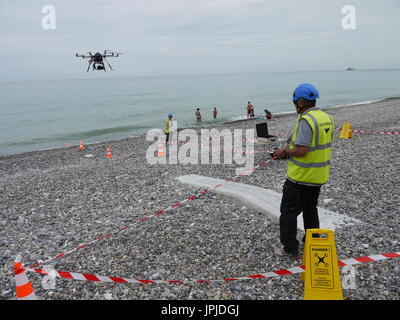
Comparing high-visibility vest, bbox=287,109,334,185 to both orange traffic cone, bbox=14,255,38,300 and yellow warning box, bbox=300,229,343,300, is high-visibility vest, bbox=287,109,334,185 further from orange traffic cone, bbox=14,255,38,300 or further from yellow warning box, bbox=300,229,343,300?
orange traffic cone, bbox=14,255,38,300

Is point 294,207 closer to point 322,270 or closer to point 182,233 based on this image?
point 322,270

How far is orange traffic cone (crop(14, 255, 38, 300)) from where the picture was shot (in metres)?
4.02

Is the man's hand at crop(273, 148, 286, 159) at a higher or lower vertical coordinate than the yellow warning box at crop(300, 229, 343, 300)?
higher

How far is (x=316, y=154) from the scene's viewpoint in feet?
14.0

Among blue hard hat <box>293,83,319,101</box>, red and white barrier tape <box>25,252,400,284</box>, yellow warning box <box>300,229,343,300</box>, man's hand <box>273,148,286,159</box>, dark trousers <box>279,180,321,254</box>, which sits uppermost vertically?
blue hard hat <box>293,83,319,101</box>

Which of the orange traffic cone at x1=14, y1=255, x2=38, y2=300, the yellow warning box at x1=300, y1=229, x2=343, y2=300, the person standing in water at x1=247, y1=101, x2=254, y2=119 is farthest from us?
the person standing in water at x1=247, y1=101, x2=254, y2=119

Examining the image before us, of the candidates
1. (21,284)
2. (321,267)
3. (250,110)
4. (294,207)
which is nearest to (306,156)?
(294,207)

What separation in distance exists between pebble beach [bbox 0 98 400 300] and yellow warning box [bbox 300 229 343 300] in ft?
1.15

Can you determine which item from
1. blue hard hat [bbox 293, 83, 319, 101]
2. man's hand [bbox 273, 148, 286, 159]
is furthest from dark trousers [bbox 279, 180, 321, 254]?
blue hard hat [bbox 293, 83, 319, 101]

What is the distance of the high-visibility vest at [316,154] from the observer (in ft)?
13.7

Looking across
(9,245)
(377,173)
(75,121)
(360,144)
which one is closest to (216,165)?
(377,173)
